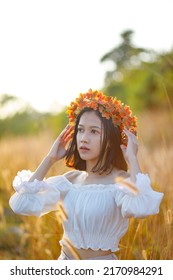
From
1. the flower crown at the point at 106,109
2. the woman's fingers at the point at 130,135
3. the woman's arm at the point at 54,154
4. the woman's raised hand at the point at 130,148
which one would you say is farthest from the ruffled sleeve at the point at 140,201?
the woman's arm at the point at 54,154

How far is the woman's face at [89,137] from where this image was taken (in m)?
2.93

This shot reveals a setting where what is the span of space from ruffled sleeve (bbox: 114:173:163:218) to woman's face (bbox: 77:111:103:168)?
276mm

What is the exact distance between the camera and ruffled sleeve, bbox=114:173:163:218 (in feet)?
8.92

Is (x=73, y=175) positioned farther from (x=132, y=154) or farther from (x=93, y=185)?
(x=132, y=154)

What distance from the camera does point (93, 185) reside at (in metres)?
2.94

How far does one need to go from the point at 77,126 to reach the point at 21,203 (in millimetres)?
490

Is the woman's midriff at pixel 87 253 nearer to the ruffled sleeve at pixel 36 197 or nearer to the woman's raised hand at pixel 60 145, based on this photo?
the ruffled sleeve at pixel 36 197

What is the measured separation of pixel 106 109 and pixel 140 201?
1.77 feet

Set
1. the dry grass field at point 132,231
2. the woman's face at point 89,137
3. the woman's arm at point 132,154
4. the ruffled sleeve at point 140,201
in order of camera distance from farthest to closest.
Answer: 1. the dry grass field at point 132,231
2. the woman's face at point 89,137
3. the woman's arm at point 132,154
4. the ruffled sleeve at point 140,201

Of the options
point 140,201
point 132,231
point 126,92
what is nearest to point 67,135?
Result: point 140,201

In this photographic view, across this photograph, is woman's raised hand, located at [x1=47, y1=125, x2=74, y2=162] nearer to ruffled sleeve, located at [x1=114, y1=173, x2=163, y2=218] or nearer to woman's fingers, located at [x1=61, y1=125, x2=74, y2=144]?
woman's fingers, located at [x1=61, y1=125, x2=74, y2=144]
